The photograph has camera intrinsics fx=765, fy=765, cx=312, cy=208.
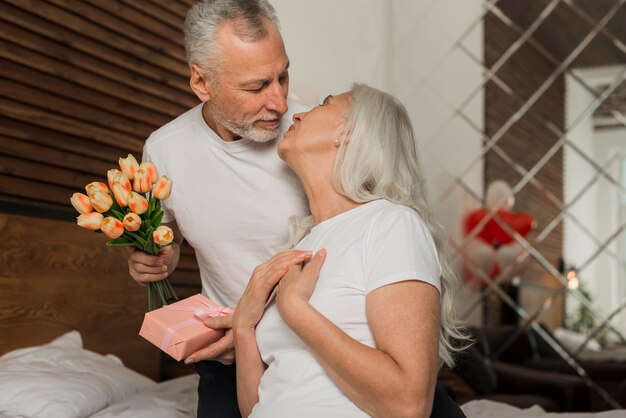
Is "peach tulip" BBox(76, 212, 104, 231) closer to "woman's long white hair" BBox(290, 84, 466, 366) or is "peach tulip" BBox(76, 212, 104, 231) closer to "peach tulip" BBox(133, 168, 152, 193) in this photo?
"peach tulip" BBox(133, 168, 152, 193)

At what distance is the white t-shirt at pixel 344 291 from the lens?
1.41m

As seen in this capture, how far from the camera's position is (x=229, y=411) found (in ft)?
6.25

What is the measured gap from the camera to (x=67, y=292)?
9.41ft

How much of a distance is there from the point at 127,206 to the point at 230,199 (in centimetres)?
41

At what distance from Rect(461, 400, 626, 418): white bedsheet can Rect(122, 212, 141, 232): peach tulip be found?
55.2 inches

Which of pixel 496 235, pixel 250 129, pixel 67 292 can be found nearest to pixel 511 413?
pixel 250 129

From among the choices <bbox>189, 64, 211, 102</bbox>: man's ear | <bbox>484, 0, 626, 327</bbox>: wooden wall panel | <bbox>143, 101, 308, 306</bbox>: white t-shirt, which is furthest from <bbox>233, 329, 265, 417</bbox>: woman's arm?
<bbox>484, 0, 626, 327</bbox>: wooden wall panel

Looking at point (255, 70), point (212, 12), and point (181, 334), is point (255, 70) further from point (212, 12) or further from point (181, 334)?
point (181, 334)

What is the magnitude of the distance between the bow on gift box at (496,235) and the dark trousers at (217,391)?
3.16m

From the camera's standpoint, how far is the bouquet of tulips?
1.59 m

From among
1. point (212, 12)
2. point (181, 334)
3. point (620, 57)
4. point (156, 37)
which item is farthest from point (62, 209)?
point (620, 57)

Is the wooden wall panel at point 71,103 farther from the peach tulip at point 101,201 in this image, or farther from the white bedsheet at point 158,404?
the peach tulip at point 101,201

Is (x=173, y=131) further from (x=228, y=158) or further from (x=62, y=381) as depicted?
(x=62, y=381)

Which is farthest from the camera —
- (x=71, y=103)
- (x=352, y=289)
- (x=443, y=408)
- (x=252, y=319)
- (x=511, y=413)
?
(x=71, y=103)
